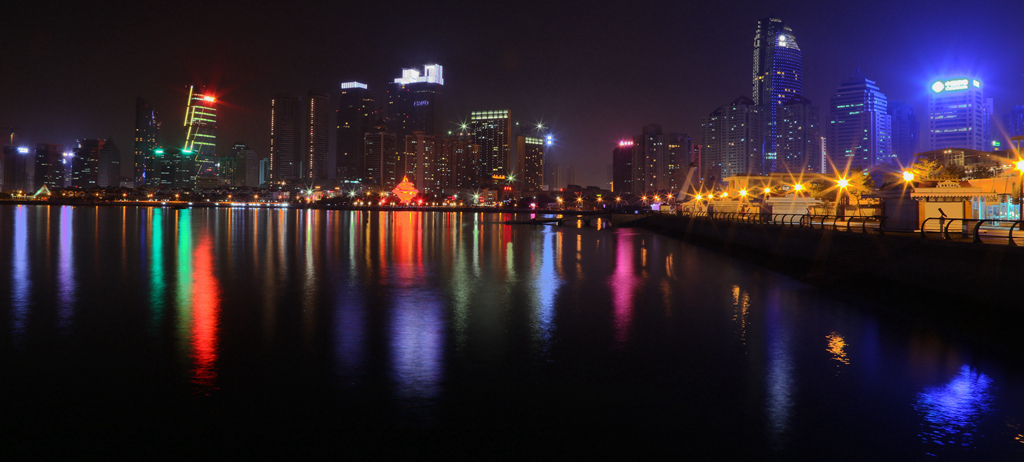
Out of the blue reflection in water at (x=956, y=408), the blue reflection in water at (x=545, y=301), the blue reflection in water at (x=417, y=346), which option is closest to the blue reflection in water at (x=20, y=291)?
the blue reflection in water at (x=417, y=346)

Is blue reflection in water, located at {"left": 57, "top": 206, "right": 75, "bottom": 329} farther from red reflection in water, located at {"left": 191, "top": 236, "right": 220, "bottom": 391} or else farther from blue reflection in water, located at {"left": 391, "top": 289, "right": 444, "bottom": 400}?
blue reflection in water, located at {"left": 391, "top": 289, "right": 444, "bottom": 400}

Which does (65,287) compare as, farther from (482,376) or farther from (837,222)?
(837,222)

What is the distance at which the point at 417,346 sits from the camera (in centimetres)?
1113

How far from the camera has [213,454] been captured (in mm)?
6297

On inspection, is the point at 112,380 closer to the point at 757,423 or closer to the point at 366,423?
the point at 366,423

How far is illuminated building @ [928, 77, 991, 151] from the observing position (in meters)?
178

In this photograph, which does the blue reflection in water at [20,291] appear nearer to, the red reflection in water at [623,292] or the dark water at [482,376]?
the dark water at [482,376]

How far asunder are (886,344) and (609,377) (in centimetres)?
616

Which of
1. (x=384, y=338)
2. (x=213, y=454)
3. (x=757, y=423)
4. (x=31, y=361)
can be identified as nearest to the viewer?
(x=213, y=454)

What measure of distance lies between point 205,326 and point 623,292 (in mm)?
11235

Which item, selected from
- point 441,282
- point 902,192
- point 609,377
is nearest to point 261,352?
point 609,377

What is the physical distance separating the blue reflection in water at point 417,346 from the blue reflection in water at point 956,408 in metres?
5.82

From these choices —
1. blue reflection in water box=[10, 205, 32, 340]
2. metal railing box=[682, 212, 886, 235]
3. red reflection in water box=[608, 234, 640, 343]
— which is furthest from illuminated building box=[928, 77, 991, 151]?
blue reflection in water box=[10, 205, 32, 340]

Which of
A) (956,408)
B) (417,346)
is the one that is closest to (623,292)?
(417,346)
